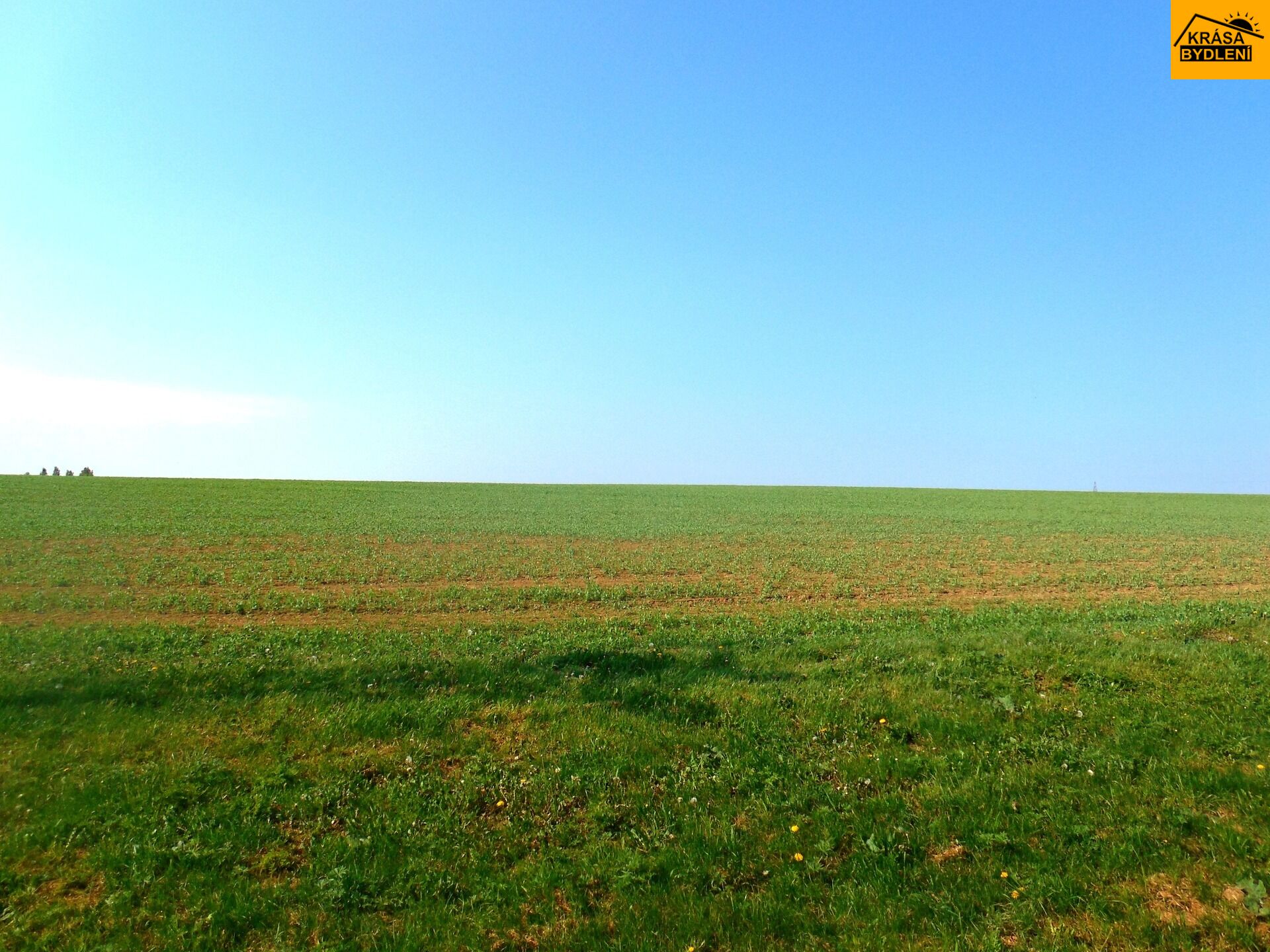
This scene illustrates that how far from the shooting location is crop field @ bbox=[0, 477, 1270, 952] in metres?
5.49

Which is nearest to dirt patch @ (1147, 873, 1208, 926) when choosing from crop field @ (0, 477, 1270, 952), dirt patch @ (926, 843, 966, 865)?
crop field @ (0, 477, 1270, 952)

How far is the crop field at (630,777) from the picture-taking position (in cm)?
549

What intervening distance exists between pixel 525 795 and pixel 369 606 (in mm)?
13183

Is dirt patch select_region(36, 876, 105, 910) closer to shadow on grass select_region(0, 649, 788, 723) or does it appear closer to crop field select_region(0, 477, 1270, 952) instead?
crop field select_region(0, 477, 1270, 952)

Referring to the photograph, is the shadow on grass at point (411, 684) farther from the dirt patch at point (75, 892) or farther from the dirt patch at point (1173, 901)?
the dirt patch at point (1173, 901)

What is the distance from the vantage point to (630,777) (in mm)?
7684

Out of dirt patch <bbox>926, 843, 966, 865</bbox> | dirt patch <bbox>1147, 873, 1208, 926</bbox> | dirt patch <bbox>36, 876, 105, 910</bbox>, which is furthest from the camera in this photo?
dirt patch <bbox>926, 843, 966, 865</bbox>

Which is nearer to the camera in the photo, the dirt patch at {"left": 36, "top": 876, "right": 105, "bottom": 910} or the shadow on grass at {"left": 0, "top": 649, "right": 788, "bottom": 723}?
the dirt patch at {"left": 36, "top": 876, "right": 105, "bottom": 910}

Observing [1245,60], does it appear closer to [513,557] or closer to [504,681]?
[504,681]

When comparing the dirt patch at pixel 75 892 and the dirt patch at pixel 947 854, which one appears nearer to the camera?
the dirt patch at pixel 75 892

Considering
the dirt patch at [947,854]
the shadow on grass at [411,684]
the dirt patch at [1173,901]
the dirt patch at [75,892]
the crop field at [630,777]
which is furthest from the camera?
the shadow on grass at [411,684]

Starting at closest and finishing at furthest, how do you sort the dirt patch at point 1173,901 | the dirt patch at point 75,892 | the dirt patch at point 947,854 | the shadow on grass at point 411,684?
the dirt patch at point 1173,901 → the dirt patch at point 75,892 → the dirt patch at point 947,854 → the shadow on grass at point 411,684


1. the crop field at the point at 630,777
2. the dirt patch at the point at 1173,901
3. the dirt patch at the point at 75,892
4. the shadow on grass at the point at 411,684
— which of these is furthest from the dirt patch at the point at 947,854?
the dirt patch at the point at 75,892

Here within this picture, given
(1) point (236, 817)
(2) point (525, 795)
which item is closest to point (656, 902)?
(2) point (525, 795)
